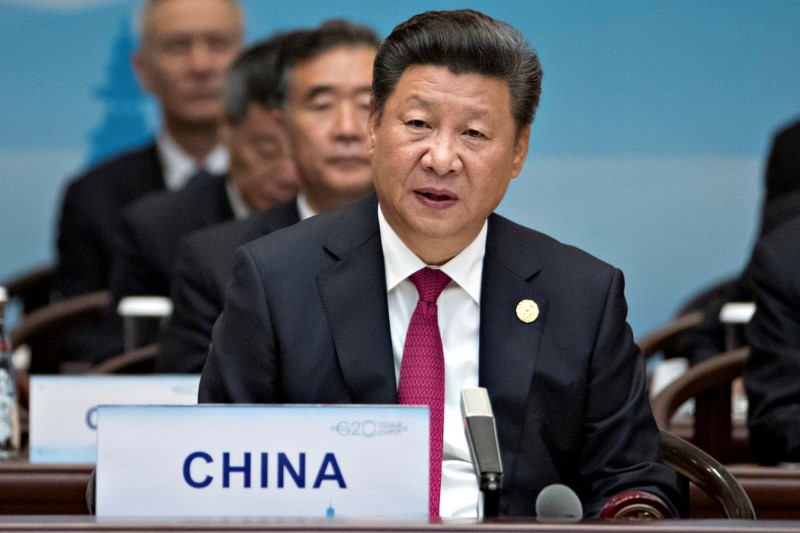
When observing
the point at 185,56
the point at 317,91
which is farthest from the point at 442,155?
the point at 185,56

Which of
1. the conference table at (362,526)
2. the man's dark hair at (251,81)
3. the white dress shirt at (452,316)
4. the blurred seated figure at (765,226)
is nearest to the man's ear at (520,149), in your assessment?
the white dress shirt at (452,316)

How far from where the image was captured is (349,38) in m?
4.04

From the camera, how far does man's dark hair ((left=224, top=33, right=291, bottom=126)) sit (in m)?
4.54

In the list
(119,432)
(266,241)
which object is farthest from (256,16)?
(119,432)

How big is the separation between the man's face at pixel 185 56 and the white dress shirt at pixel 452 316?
3.94 meters

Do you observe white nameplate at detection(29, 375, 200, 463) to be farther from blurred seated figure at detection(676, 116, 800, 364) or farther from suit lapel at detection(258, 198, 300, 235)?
blurred seated figure at detection(676, 116, 800, 364)

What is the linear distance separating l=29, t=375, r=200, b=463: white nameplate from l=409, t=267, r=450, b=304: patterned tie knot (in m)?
0.68

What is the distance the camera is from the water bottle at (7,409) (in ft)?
9.52

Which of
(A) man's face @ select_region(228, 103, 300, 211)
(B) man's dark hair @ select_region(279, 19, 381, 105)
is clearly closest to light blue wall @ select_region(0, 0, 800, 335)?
(A) man's face @ select_region(228, 103, 300, 211)

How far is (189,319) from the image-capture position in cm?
369

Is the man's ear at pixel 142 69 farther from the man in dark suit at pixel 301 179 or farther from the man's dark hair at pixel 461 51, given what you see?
the man's dark hair at pixel 461 51

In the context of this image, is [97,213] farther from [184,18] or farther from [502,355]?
[502,355]

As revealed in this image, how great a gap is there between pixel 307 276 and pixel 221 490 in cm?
63

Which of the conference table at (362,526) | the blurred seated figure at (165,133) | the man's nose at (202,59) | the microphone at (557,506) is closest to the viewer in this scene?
the conference table at (362,526)
